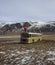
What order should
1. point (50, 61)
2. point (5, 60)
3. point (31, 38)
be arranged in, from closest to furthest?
point (50, 61)
point (5, 60)
point (31, 38)

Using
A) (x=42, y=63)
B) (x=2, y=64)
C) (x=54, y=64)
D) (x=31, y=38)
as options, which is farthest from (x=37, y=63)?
(x=31, y=38)

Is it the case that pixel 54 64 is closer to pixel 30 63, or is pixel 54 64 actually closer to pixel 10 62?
pixel 30 63

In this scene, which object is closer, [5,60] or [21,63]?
[21,63]

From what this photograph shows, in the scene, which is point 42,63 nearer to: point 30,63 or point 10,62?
point 30,63

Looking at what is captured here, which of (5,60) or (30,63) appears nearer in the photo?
(30,63)

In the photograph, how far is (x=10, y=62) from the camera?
1808 cm

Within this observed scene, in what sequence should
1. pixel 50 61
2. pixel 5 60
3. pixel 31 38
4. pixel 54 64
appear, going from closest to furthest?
pixel 54 64, pixel 50 61, pixel 5 60, pixel 31 38

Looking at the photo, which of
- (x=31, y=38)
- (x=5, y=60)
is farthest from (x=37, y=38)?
(x=5, y=60)

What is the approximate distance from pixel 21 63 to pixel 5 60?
201cm

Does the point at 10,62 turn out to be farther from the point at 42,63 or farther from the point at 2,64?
the point at 42,63

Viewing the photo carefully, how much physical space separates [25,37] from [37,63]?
23724 millimetres

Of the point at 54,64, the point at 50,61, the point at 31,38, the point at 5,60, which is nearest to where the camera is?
the point at 54,64

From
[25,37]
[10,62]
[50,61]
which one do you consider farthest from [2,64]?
[25,37]

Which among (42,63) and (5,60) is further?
(5,60)
